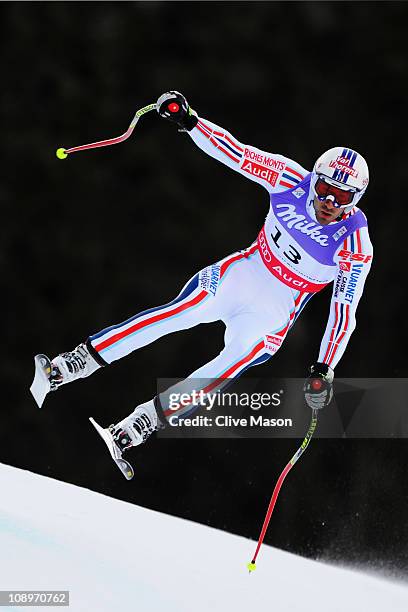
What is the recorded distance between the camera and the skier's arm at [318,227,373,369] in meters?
4.83

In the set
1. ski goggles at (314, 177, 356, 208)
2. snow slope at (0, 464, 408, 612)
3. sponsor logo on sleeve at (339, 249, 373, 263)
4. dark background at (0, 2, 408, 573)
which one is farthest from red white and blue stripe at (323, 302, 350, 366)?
dark background at (0, 2, 408, 573)

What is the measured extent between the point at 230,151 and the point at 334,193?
0.51 metres

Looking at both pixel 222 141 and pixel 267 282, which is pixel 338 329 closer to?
pixel 267 282

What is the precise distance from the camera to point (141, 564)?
17.7 ft

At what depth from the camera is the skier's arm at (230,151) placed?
4.74 metres

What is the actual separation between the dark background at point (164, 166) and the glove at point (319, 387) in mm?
4348

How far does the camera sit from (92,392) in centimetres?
977

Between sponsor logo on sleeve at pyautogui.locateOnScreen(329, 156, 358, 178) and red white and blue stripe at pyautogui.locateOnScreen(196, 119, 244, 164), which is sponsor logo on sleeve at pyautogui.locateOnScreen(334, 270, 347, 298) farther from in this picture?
red white and blue stripe at pyautogui.locateOnScreen(196, 119, 244, 164)

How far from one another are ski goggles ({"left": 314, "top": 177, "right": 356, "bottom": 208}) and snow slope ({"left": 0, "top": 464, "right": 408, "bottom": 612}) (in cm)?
195

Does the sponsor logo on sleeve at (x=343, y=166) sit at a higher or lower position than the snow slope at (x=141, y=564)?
higher

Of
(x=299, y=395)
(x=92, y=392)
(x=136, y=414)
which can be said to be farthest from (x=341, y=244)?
(x=92, y=392)

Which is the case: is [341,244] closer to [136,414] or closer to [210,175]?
[136,414]

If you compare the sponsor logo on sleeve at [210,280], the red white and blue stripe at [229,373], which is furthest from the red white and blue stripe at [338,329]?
the sponsor logo on sleeve at [210,280]

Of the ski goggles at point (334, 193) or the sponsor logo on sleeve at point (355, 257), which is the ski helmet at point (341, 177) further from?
the sponsor logo on sleeve at point (355, 257)
